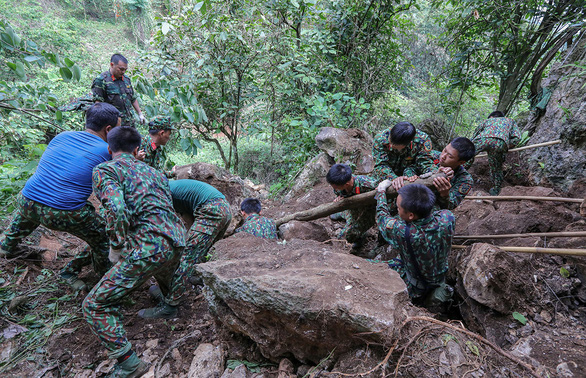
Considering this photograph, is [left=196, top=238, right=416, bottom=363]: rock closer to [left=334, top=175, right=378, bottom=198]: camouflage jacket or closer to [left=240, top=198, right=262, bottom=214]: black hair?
[left=334, top=175, right=378, bottom=198]: camouflage jacket

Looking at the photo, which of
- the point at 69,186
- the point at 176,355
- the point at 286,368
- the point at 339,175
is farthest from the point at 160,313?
the point at 339,175

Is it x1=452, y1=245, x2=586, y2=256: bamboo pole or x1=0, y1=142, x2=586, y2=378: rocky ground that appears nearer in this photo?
x1=0, y1=142, x2=586, y2=378: rocky ground

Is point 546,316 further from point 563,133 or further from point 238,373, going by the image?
point 563,133

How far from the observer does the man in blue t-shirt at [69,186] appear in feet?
8.71

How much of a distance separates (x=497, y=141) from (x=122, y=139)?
5.36 meters

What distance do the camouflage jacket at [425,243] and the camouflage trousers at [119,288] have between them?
1971 millimetres

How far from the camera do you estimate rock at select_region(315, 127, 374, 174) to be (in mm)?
5941

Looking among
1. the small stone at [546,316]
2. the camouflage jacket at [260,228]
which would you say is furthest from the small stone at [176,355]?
the small stone at [546,316]

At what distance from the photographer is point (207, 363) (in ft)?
7.02

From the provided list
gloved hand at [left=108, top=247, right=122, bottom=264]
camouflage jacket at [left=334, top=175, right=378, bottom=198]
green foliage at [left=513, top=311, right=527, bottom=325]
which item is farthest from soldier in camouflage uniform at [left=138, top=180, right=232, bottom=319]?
green foliage at [left=513, top=311, right=527, bottom=325]

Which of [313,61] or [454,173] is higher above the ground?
[313,61]

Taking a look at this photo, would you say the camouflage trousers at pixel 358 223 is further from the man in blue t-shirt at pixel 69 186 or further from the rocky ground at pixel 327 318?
the man in blue t-shirt at pixel 69 186

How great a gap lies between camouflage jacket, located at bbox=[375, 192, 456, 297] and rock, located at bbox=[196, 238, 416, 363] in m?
0.41

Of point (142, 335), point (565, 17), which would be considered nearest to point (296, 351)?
point (142, 335)
